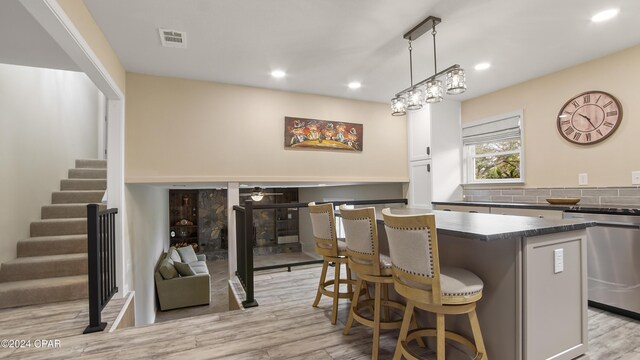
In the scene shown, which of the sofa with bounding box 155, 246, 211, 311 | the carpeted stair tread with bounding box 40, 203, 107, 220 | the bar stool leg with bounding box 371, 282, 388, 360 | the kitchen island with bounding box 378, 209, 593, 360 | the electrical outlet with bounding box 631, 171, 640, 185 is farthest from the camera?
the sofa with bounding box 155, 246, 211, 311

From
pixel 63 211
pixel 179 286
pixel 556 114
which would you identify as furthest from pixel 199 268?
pixel 556 114

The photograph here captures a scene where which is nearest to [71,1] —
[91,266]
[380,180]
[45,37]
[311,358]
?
[45,37]

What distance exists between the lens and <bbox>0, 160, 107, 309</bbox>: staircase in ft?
9.23

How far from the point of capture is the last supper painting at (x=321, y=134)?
13.8 ft

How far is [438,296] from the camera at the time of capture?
142cm

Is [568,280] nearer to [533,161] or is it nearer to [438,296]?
[438,296]

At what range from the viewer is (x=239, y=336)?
2213mm

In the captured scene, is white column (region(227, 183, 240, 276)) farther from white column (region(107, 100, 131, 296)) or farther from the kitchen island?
the kitchen island

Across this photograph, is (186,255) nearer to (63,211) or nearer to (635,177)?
(63,211)

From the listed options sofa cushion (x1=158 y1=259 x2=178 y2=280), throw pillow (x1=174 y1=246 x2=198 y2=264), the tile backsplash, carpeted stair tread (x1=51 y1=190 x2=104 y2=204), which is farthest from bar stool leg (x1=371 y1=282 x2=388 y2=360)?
throw pillow (x1=174 y1=246 x2=198 y2=264)

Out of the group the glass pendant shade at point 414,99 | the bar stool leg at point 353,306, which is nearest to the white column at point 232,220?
the bar stool leg at point 353,306

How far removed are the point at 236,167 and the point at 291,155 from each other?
0.76 m

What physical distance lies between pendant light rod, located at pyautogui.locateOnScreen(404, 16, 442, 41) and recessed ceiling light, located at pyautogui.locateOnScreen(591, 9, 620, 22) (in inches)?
48.3

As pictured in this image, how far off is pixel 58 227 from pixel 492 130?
5.65m
